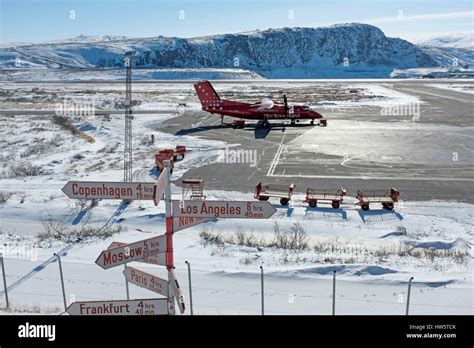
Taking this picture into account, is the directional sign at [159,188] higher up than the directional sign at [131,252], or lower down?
higher up

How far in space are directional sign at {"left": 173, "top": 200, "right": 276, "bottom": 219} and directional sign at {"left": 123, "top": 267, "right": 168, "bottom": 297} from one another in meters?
1.28

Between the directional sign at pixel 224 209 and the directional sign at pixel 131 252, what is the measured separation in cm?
63

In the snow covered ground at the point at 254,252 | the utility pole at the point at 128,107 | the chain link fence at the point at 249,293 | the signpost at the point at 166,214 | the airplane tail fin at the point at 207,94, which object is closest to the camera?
the signpost at the point at 166,214

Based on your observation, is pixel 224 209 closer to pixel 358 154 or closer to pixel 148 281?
pixel 148 281

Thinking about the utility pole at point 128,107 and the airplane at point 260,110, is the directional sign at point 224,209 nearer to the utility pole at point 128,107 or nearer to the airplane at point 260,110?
the utility pole at point 128,107

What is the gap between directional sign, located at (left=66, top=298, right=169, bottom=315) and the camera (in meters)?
7.53

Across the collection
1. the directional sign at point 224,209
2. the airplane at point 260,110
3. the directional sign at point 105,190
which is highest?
the airplane at point 260,110

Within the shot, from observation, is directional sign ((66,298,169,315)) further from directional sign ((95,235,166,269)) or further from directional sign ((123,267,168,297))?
directional sign ((95,235,166,269))

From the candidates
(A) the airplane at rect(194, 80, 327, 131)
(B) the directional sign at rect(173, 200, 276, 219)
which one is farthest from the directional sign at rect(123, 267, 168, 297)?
(A) the airplane at rect(194, 80, 327, 131)

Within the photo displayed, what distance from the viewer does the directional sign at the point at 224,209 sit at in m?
7.21

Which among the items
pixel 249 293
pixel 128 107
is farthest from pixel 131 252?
pixel 128 107

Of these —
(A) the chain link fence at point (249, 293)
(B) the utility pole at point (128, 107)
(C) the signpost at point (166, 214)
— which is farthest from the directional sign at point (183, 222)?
(B) the utility pole at point (128, 107)

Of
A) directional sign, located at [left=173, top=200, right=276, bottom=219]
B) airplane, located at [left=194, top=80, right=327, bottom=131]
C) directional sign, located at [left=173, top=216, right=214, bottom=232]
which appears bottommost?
directional sign, located at [left=173, top=216, right=214, bottom=232]

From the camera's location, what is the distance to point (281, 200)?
24.3m
